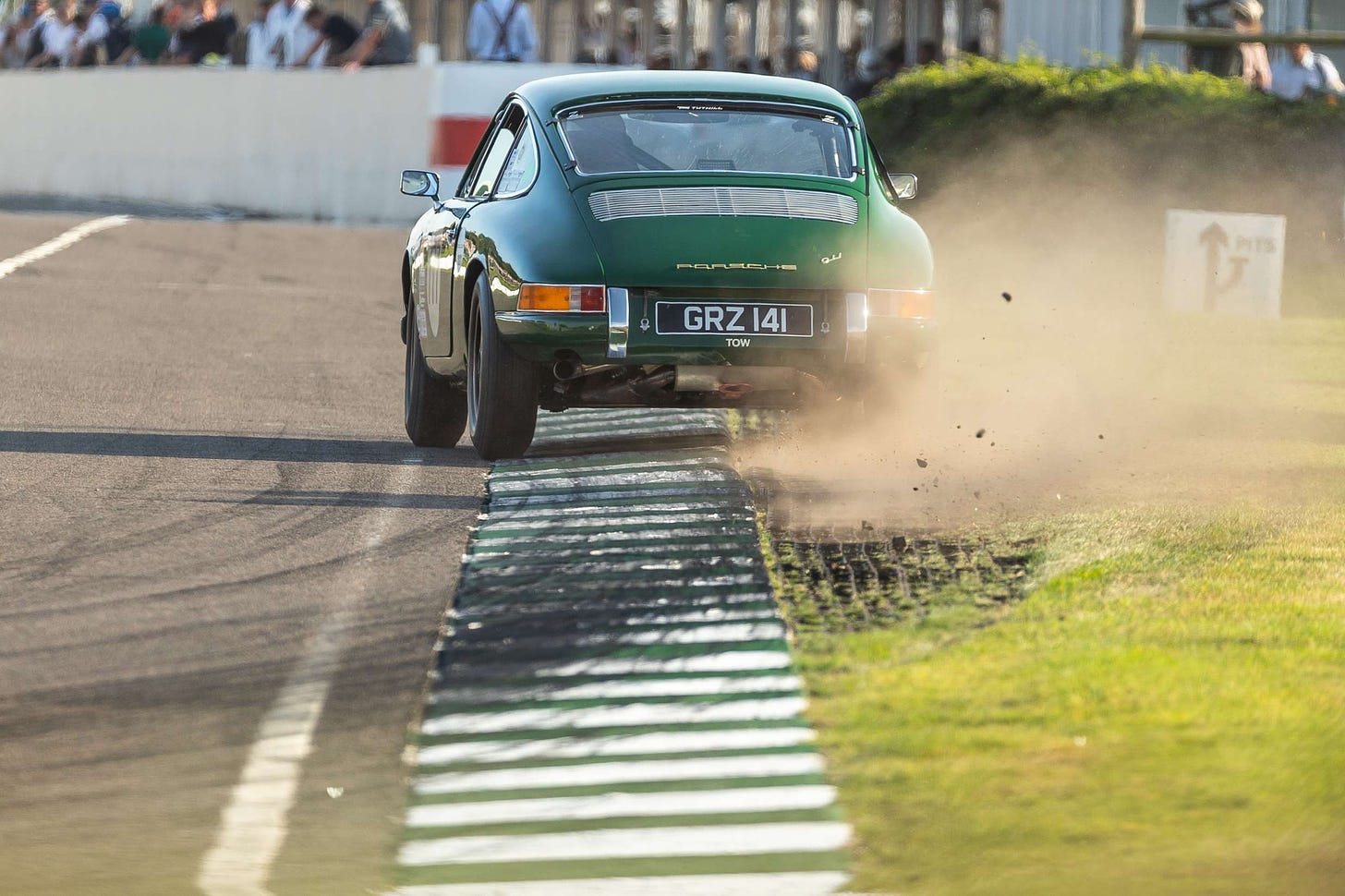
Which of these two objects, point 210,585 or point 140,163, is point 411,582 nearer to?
point 210,585

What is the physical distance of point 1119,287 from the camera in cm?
1952

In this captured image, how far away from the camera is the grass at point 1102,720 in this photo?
5.38 m

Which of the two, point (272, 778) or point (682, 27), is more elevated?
point (682, 27)

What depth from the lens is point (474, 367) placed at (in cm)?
1079

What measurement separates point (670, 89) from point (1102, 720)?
4970 millimetres

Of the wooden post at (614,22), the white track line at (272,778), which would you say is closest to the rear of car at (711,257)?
the white track line at (272,778)

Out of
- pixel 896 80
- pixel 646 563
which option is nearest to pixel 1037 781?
pixel 646 563

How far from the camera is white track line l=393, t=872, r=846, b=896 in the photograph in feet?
16.9

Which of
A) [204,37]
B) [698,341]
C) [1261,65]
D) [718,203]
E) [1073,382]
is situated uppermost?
[718,203]

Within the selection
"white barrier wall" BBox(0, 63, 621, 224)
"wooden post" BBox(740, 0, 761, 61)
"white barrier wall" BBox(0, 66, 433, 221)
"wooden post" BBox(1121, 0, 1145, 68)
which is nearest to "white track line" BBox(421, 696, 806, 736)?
"wooden post" BBox(1121, 0, 1145, 68)

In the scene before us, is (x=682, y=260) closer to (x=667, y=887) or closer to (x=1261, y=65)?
(x=667, y=887)

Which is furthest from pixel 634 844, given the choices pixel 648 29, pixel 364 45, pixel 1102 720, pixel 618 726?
pixel 648 29

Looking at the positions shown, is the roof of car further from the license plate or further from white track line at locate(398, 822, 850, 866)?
white track line at locate(398, 822, 850, 866)

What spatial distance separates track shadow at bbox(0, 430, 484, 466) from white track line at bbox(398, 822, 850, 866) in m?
5.74
